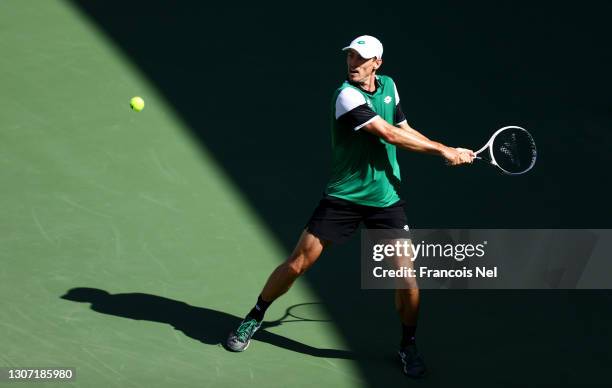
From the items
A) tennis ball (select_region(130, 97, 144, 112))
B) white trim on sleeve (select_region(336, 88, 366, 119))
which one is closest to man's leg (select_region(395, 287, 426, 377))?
white trim on sleeve (select_region(336, 88, 366, 119))

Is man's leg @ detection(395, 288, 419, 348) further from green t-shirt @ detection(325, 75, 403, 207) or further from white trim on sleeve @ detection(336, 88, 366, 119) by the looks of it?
white trim on sleeve @ detection(336, 88, 366, 119)

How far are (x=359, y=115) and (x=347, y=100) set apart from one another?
0.37 ft

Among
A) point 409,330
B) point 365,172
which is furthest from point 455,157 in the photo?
point 409,330

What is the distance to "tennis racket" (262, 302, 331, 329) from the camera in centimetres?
698

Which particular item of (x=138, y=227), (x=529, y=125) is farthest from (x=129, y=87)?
(x=529, y=125)

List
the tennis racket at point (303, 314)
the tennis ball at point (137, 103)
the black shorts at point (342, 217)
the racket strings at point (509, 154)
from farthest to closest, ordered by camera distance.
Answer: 1. the tennis ball at point (137, 103)
2. the racket strings at point (509, 154)
3. the tennis racket at point (303, 314)
4. the black shorts at point (342, 217)

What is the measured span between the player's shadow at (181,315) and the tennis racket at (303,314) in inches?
2.2

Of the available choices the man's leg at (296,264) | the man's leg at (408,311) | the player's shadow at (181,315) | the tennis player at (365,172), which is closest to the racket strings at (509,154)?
the tennis player at (365,172)

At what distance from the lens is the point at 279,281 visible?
6469 millimetres

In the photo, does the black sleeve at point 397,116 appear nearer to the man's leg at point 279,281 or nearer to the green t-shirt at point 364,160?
the green t-shirt at point 364,160

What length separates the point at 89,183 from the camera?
324 inches

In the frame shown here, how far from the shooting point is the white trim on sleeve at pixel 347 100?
6.06 m

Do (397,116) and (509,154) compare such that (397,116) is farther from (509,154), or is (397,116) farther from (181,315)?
(181,315)

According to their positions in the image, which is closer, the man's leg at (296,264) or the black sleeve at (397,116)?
the man's leg at (296,264)
